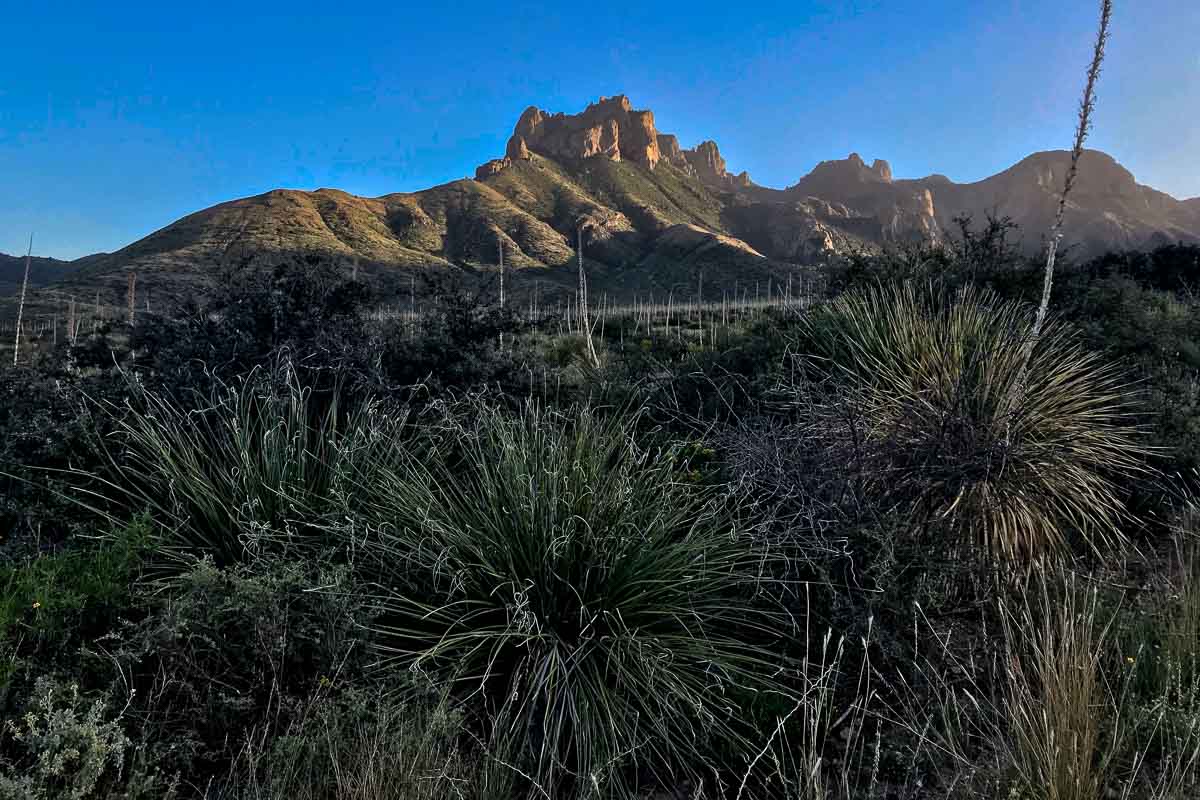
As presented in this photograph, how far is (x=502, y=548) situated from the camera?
3160 millimetres

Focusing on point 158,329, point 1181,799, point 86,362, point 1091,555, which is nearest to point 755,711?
point 1181,799

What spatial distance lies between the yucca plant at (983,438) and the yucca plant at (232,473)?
3108 mm

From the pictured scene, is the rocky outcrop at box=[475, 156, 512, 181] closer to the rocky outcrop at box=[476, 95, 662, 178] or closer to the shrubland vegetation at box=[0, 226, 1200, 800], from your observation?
the rocky outcrop at box=[476, 95, 662, 178]

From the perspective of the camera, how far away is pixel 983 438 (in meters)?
3.99

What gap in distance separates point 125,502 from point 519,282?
50285mm

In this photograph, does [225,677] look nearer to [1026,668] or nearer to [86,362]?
[1026,668]

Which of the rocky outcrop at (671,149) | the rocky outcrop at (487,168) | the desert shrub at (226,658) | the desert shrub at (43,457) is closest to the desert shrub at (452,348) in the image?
the desert shrub at (43,457)

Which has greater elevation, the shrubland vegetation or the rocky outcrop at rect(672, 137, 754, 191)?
the rocky outcrop at rect(672, 137, 754, 191)

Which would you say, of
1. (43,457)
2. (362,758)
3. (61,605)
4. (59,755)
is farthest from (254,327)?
(362,758)

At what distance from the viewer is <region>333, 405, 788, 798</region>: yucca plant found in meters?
2.68

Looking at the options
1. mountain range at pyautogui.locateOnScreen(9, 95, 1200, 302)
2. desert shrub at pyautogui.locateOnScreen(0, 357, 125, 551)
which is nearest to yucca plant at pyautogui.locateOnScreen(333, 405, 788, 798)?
desert shrub at pyautogui.locateOnScreen(0, 357, 125, 551)

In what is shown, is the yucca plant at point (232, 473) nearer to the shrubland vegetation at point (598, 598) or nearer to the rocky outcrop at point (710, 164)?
the shrubland vegetation at point (598, 598)

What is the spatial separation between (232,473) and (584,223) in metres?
78.5

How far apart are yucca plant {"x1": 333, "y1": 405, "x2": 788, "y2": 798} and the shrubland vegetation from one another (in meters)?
0.02
